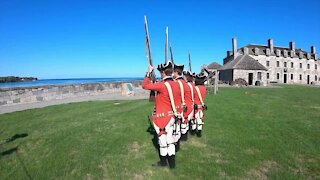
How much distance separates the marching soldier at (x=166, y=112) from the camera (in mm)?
5750

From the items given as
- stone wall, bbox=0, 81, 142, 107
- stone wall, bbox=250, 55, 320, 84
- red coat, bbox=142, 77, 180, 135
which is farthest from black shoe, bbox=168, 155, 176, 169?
stone wall, bbox=250, 55, 320, 84

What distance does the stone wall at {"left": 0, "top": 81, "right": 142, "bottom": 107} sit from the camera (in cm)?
1666

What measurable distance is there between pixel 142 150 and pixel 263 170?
293 centimetres

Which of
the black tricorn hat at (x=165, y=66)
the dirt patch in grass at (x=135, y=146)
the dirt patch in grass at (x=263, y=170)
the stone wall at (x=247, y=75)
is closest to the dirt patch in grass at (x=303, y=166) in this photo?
the dirt patch in grass at (x=263, y=170)

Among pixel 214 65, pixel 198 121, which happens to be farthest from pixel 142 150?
pixel 214 65

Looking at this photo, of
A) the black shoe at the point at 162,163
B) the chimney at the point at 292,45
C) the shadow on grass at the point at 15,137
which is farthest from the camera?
the chimney at the point at 292,45

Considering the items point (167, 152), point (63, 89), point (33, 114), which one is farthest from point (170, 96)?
point (63, 89)

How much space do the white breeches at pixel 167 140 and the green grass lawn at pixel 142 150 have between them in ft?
1.29

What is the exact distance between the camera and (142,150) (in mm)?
7086

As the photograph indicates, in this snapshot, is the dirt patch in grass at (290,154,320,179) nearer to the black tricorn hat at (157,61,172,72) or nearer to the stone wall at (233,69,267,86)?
the black tricorn hat at (157,61,172,72)

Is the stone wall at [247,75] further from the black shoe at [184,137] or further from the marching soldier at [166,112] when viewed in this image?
the marching soldier at [166,112]

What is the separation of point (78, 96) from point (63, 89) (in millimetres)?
1817

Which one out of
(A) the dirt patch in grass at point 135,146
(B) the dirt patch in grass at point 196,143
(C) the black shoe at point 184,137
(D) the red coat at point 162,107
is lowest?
(B) the dirt patch in grass at point 196,143

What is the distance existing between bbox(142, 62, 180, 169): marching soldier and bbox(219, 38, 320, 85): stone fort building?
45.8m
